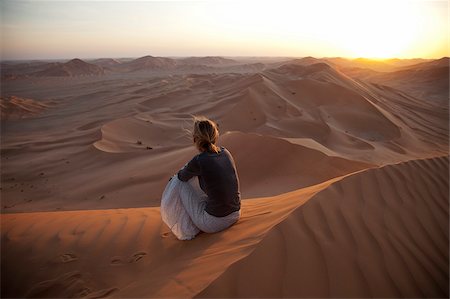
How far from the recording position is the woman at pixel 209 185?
295 cm

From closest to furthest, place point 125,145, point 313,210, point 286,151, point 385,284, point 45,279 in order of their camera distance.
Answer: point 385,284 < point 313,210 < point 45,279 < point 286,151 < point 125,145

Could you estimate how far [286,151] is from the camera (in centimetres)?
734

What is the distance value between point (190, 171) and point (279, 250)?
116 cm

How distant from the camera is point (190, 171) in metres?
3.05

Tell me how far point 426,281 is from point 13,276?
3797 mm

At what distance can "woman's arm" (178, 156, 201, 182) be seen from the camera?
297cm

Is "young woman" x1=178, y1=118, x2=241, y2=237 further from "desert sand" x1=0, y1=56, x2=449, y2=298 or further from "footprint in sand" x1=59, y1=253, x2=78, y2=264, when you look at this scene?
"footprint in sand" x1=59, y1=253, x2=78, y2=264

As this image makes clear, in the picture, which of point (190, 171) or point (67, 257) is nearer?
point (190, 171)

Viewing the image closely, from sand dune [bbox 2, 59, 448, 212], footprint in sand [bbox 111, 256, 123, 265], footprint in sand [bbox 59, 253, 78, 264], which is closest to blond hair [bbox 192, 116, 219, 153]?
footprint in sand [bbox 111, 256, 123, 265]

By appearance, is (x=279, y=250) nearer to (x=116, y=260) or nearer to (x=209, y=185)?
(x=209, y=185)

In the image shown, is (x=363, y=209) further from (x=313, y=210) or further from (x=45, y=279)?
(x=45, y=279)

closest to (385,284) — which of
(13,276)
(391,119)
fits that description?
(13,276)

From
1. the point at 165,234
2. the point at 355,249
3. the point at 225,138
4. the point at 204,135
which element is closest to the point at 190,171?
the point at 204,135

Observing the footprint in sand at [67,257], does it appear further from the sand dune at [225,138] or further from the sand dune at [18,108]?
the sand dune at [18,108]
